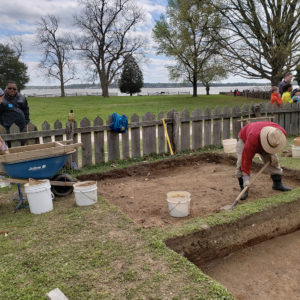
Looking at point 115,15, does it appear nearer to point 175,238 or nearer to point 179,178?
point 179,178

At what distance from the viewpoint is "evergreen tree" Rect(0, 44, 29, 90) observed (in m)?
48.6

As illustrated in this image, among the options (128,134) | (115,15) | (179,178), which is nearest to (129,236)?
(179,178)

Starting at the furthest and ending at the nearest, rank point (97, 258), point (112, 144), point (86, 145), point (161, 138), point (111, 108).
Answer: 1. point (111, 108)
2. point (161, 138)
3. point (112, 144)
4. point (86, 145)
5. point (97, 258)

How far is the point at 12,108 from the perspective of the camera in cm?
611

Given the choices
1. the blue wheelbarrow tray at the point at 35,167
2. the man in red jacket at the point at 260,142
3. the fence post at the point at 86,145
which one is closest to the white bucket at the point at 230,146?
the man in red jacket at the point at 260,142

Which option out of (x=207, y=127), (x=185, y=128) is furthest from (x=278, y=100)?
(x=185, y=128)

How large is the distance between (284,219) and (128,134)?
4002 millimetres

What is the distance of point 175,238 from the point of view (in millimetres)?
3256

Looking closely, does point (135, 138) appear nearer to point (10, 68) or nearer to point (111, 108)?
point (111, 108)

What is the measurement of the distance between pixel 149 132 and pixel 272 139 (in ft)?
12.8

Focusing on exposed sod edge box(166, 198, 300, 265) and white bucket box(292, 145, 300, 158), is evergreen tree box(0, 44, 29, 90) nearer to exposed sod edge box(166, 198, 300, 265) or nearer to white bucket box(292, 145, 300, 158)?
white bucket box(292, 145, 300, 158)

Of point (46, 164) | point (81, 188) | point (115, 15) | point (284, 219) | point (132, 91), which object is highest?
point (115, 15)

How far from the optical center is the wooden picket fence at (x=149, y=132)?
6.18 meters

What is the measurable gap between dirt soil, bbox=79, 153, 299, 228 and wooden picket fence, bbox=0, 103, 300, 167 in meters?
0.61
